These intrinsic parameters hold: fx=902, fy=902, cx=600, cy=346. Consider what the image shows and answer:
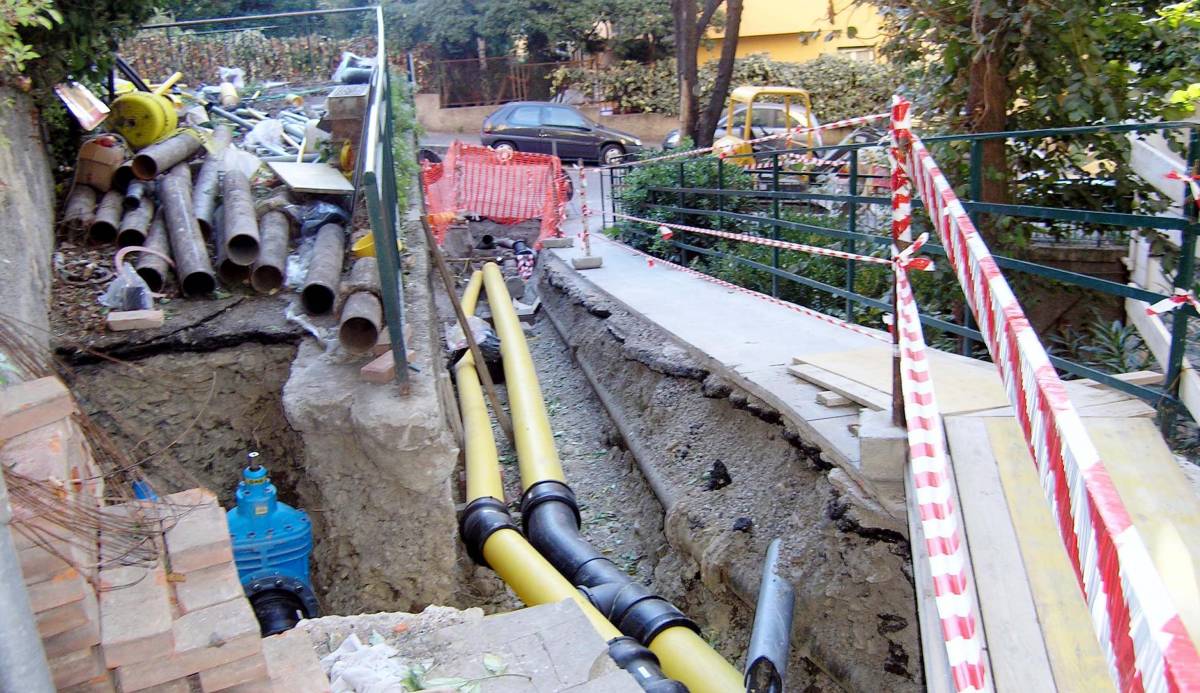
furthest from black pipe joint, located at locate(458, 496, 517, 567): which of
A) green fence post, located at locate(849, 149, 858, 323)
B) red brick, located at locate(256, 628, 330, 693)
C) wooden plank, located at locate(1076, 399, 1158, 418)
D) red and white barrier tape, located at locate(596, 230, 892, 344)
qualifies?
green fence post, located at locate(849, 149, 858, 323)

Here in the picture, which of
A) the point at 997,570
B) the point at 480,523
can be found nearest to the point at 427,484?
the point at 480,523

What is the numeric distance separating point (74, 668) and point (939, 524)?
2.16m

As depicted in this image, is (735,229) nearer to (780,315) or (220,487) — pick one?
(780,315)

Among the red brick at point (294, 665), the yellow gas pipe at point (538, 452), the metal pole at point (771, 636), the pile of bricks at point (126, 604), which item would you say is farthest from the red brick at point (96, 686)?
the yellow gas pipe at point (538, 452)

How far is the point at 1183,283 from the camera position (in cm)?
313

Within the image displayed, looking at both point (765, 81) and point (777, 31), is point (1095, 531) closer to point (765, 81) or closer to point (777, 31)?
point (765, 81)

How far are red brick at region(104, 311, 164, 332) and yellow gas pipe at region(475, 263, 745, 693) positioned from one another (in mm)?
1965

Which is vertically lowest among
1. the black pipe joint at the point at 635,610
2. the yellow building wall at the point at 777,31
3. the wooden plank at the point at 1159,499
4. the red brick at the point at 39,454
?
the black pipe joint at the point at 635,610

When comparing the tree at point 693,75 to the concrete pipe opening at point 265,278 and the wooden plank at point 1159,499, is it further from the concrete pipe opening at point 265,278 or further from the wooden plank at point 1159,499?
the wooden plank at point 1159,499

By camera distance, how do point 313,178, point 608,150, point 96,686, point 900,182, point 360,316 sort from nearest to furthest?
point 96,686, point 900,182, point 360,316, point 313,178, point 608,150

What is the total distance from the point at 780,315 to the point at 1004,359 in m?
4.15

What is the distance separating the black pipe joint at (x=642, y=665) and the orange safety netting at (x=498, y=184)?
32.3ft

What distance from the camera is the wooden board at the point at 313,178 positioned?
613cm

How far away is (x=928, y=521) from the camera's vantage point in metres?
2.42
